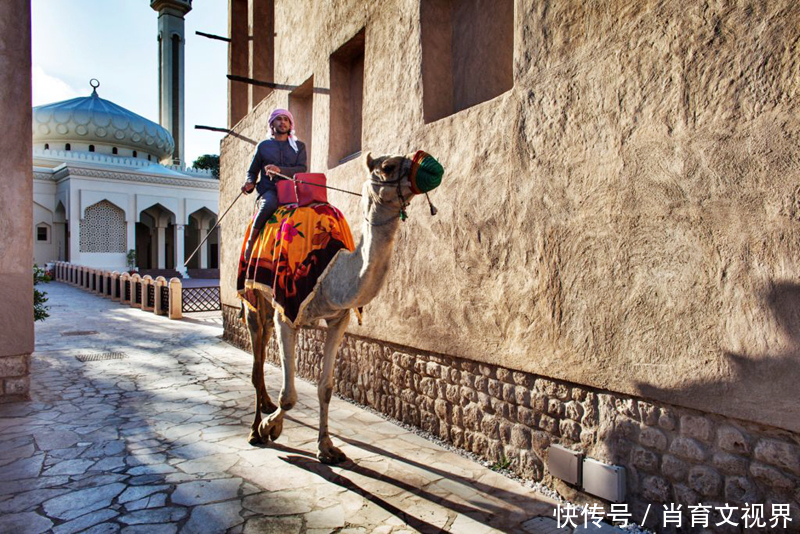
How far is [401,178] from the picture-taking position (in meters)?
3.21

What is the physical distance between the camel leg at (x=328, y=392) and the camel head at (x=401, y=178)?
1371mm

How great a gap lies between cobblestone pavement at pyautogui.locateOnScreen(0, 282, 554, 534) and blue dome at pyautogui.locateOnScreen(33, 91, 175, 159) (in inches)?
1353

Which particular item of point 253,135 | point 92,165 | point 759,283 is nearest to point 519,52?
point 759,283

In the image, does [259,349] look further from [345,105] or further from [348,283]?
[345,105]

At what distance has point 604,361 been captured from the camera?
10.8ft

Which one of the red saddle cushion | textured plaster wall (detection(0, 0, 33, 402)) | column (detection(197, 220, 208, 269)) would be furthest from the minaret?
the red saddle cushion

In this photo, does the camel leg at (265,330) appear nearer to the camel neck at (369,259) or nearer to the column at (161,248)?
the camel neck at (369,259)

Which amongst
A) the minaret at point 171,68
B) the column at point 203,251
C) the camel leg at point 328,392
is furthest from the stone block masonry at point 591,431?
the minaret at point 171,68

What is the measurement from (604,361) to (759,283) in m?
1.00

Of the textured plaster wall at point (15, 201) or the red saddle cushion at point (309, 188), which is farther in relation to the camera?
the textured plaster wall at point (15, 201)

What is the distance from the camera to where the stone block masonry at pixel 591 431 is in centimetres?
265

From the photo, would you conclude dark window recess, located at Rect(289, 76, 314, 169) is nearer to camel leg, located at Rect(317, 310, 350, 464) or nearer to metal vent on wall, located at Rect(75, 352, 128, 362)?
camel leg, located at Rect(317, 310, 350, 464)

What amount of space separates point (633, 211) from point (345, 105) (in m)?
4.79

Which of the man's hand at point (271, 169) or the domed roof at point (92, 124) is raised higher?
the domed roof at point (92, 124)
